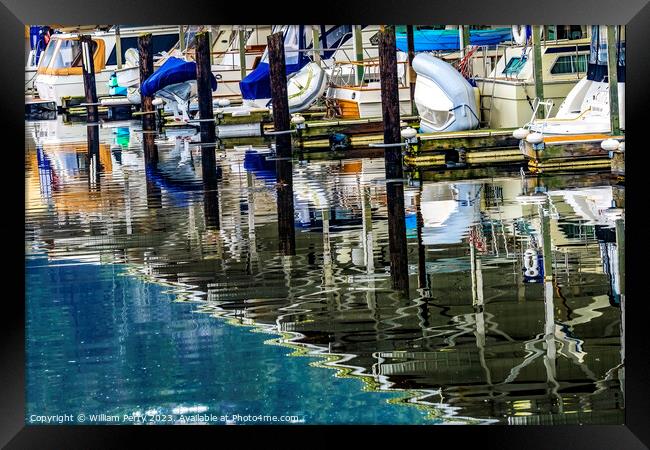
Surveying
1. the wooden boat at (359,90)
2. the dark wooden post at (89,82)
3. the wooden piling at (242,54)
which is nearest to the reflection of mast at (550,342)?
the wooden boat at (359,90)

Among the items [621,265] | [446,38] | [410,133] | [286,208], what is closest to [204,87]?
[446,38]

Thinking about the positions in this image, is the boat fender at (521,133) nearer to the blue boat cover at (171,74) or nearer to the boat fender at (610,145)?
the boat fender at (610,145)

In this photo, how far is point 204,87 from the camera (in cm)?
2188

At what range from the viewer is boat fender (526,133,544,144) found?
15734 millimetres

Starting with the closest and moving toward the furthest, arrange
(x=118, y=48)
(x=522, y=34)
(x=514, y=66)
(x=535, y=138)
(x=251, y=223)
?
1. (x=251, y=223)
2. (x=535, y=138)
3. (x=514, y=66)
4. (x=522, y=34)
5. (x=118, y=48)

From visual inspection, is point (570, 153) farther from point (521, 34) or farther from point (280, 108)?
point (280, 108)

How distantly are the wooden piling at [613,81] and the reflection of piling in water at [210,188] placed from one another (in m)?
4.18

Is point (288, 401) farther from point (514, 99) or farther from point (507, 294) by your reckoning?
point (514, 99)

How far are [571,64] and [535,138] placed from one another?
2.35 metres

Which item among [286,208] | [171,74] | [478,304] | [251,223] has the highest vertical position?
[171,74]
